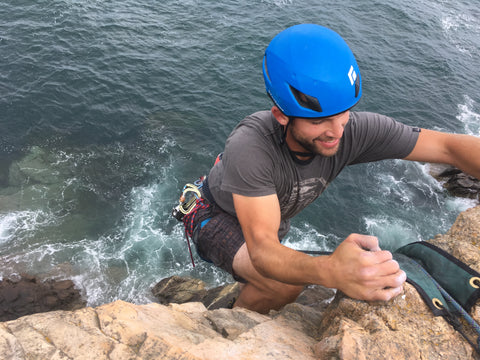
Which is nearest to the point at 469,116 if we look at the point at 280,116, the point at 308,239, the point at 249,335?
the point at 308,239

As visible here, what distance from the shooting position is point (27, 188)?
14.5m

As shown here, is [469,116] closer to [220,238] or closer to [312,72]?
[220,238]

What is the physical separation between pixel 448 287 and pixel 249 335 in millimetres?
2002

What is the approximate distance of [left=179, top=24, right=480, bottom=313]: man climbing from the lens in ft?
8.90

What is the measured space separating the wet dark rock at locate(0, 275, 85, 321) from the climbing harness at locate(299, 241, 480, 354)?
35.8 ft

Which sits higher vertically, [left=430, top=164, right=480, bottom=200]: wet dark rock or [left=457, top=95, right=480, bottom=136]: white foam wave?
[left=457, top=95, right=480, bottom=136]: white foam wave

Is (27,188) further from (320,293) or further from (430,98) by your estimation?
(430,98)

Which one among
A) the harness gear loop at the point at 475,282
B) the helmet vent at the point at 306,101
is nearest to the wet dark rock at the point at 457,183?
the harness gear loop at the point at 475,282

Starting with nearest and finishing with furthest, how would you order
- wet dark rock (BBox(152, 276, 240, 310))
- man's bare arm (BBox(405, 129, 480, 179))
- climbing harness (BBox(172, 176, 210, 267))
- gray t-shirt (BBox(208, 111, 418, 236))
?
gray t-shirt (BBox(208, 111, 418, 236)) → man's bare arm (BBox(405, 129, 480, 179)) → climbing harness (BBox(172, 176, 210, 267)) → wet dark rock (BBox(152, 276, 240, 310))

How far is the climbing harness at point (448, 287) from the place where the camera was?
9.83 ft

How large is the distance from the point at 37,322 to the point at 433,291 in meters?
3.77

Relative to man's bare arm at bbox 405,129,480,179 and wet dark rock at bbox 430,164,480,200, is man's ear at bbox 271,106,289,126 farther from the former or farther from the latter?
wet dark rock at bbox 430,164,480,200

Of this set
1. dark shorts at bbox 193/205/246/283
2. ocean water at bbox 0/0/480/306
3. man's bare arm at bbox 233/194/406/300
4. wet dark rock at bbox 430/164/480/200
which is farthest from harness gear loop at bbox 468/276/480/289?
wet dark rock at bbox 430/164/480/200

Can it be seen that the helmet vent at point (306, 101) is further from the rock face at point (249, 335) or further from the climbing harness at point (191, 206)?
the climbing harness at point (191, 206)
